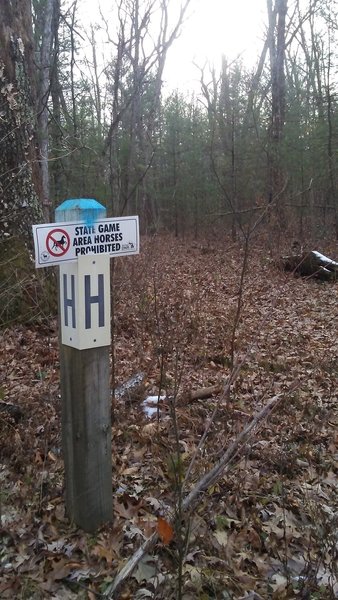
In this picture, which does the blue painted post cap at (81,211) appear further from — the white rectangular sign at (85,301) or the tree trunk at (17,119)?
the tree trunk at (17,119)

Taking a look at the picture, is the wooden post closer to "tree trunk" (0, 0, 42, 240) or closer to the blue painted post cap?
the blue painted post cap

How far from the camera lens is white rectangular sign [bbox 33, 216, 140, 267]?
7.32 feet

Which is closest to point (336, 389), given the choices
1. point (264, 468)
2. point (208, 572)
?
point (264, 468)

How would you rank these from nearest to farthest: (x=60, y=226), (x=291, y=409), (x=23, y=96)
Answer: (x=60, y=226)
(x=291, y=409)
(x=23, y=96)

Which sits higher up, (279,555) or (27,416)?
(27,416)

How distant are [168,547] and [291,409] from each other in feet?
7.40

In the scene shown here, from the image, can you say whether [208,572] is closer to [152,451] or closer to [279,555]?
[279,555]

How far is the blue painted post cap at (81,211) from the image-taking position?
2348mm

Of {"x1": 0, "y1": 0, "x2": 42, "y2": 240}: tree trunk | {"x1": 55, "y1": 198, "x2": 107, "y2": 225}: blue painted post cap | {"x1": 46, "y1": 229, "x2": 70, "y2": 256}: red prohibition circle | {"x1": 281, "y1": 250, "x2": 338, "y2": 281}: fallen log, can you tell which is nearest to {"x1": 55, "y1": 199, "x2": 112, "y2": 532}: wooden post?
{"x1": 55, "y1": 198, "x2": 107, "y2": 225}: blue painted post cap

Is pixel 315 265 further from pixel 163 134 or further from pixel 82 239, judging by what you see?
pixel 163 134

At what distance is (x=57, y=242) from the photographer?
7.47 ft

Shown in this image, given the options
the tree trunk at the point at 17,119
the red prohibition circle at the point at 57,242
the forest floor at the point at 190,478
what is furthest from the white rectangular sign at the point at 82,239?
the tree trunk at the point at 17,119

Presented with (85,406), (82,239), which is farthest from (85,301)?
(85,406)

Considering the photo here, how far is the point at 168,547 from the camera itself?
259 cm
